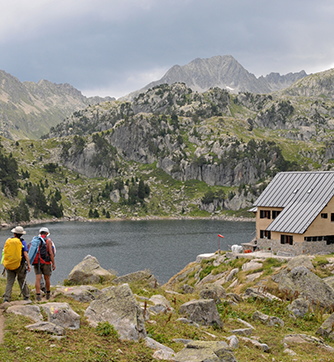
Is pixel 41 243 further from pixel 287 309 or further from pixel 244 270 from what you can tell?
pixel 244 270

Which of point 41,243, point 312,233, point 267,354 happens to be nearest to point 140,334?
point 267,354

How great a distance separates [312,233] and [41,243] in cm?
4071

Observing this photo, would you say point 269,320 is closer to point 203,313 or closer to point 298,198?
point 203,313

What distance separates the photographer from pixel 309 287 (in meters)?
26.8

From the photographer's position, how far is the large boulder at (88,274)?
24.5 m

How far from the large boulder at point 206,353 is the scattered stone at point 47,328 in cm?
431

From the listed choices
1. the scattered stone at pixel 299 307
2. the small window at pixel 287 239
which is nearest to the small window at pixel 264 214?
the small window at pixel 287 239

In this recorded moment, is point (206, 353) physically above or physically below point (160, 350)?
above

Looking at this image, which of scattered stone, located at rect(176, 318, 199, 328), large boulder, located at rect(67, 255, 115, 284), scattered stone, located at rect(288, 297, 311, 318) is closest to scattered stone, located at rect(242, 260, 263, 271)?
scattered stone, located at rect(288, 297, 311, 318)

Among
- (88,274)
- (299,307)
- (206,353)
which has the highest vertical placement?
(206,353)

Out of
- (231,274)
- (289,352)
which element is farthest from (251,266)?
Answer: (289,352)

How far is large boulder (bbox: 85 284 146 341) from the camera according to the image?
13.1m

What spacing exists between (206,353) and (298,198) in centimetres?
4639

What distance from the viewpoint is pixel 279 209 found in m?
54.8
